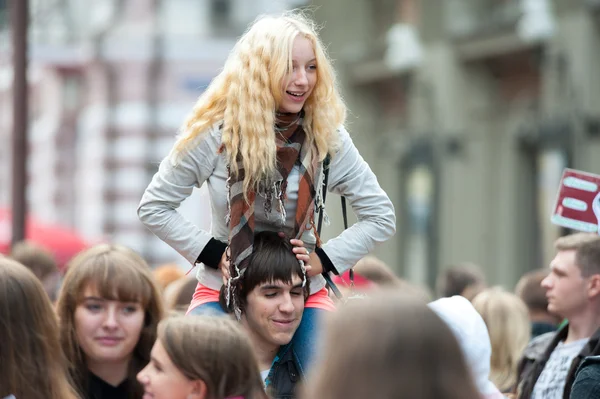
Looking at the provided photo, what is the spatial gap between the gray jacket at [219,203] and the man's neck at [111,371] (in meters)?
0.63

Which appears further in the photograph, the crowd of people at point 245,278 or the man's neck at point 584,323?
the man's neck at point 584,323

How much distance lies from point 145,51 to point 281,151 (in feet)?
80.1

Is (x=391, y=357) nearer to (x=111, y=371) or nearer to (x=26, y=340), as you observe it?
(x=26, y=340)

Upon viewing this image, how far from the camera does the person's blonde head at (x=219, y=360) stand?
348 cm

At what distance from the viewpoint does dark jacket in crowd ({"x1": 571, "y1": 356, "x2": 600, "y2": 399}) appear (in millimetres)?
4742

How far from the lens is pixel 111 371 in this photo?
16.7 ft

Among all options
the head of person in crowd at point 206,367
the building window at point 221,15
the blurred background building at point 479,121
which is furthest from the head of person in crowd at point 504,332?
the building window at point 221,15

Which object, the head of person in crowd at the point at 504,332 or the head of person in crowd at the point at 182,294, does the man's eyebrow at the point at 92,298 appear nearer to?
the head of person in crowd at the point at 182,294

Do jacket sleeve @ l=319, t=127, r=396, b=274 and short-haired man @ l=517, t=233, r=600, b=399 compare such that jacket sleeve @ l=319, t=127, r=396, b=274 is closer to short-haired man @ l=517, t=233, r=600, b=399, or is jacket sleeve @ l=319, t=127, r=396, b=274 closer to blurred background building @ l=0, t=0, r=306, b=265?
short-haired man @ l=517, t=233, r=600, b=399

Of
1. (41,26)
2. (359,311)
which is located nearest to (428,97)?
(41,26)

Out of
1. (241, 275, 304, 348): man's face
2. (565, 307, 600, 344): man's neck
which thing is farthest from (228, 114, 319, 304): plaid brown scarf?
(565, 307, 600, 344): man's neck

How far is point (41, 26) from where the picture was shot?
2964 centimetres

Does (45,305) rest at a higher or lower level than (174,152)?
lower

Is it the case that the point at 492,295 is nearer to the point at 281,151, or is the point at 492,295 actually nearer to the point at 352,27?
the point at 281,151
